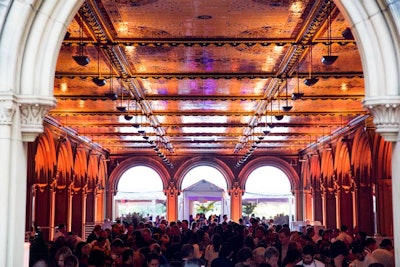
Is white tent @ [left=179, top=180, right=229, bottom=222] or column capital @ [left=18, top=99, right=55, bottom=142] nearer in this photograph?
column capital @ [left=18, top=99, right=55, bottom=142]

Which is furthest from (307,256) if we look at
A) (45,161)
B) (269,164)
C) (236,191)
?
(269,164)

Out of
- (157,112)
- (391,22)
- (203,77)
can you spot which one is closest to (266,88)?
(203,77)

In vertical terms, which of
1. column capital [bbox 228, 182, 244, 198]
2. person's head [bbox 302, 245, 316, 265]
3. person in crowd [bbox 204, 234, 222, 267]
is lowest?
person in crowd [bbox 204, 234, 222, 267]

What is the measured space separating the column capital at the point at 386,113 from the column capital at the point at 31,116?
3452 millimetres

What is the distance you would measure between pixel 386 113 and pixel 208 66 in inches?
362

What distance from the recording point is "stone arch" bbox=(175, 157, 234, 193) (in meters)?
40.1

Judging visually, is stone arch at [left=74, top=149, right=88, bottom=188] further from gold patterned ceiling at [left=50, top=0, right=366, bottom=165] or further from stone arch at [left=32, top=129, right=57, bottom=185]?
stone arch at [left=32, top=129, right=57, bottom=185]

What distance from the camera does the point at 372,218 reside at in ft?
84.4

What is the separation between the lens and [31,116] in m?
7.35

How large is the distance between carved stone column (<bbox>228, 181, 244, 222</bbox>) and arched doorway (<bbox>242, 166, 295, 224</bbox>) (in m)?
0.54

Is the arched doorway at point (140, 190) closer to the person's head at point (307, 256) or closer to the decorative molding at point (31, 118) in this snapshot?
the person's head at point (307, 256)

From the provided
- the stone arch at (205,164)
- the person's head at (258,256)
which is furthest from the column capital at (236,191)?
the person's head at (258,256)

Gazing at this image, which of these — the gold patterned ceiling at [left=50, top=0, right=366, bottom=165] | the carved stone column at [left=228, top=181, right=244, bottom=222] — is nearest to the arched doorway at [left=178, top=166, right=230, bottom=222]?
the carved stone column at [left=228, top=181, right=244, bottom=222]

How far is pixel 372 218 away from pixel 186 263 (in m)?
17.0
